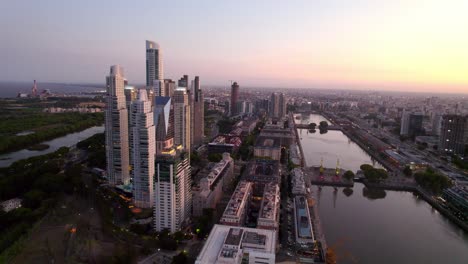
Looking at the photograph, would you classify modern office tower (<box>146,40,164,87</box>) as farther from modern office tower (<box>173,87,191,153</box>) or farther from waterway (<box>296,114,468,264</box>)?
waterway (<box>296,114,468,264</box>)

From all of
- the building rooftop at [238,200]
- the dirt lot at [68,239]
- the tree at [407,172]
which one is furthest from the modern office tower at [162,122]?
the tree at [407,172]

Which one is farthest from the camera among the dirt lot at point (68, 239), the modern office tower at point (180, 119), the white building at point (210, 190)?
the modern office tower at point (180, 119)

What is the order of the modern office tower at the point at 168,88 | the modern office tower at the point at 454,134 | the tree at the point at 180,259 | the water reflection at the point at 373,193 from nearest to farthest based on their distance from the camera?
the tree at the point at 180,259
the water reflection at the point at 373,193
the modern office tower at the point at 168,88
the modern office tower at the point at 454,134

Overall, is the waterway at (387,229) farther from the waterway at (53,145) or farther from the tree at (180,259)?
the waterway at (53,145)

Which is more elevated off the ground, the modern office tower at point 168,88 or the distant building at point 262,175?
the modern office tower at point 168,88

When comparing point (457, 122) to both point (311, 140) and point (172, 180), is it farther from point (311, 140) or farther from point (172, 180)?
point (172, 180)

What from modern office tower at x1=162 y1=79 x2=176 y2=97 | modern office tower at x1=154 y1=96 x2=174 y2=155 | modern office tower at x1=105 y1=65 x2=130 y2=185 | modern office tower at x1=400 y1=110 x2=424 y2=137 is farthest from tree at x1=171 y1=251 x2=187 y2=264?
modern office tower at x1=400 y1=110 x2=424 y2=137

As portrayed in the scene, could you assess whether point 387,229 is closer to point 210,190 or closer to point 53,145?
point 210,190
